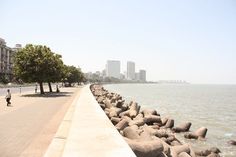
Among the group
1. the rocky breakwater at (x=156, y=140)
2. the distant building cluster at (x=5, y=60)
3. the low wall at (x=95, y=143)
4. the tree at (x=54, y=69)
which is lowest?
the rocky breakwater at (x=156, y=140)

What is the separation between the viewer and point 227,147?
16.3 m

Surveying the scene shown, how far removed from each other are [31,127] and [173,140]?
225 inches

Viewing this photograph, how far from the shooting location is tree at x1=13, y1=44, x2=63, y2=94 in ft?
132

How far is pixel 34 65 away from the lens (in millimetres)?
40469

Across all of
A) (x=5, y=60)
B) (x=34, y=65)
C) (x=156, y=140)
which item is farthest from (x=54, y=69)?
(x=5, y=60)

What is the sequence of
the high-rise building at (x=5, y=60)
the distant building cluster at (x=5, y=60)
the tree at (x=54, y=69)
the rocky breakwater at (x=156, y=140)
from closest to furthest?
the rocky breakwater at (x=156, y=140), the tree at (x=54, y=69), the distant building cluster at (x=5, y=60), the high-rise building at (x=5, y=60)

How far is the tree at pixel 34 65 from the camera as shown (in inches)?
1583

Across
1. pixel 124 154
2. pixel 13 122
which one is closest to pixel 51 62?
pixel 13 122

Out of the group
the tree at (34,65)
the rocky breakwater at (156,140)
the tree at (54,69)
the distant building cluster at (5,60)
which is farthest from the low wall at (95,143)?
the distant building cluster at (5,60)

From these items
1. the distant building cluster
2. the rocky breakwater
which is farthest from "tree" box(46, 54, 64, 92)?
the distant building cluster

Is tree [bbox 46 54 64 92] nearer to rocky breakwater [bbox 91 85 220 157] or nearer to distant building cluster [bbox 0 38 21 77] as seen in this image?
rocky breakwater [bbox 91 85 220 157]

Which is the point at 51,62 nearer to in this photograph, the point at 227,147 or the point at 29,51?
the point at 29,51

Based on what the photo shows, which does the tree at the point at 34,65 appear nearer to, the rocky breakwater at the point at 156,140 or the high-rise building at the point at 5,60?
the rocky breakwater at the point at 156,140

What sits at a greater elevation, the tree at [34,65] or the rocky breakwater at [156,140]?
the tree at [34,65]
